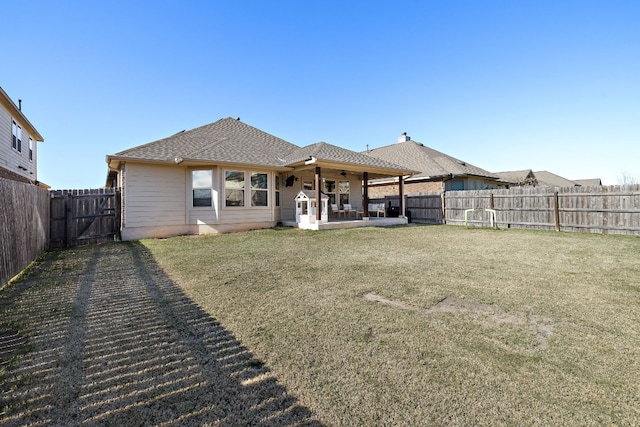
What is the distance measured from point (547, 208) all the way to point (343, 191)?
9.56 m

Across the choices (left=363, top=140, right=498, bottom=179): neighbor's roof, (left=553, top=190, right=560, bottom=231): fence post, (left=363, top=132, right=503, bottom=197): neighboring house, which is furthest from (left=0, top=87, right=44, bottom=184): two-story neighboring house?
(left=553, top=190, right=560, bottom=231): fence post

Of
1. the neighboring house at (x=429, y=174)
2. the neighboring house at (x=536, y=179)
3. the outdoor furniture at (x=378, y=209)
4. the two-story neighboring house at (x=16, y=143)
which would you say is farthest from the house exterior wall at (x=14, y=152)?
the neighboring house at (x=536, y=179)

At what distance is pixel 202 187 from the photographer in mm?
11070

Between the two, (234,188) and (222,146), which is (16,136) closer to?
(222,146)

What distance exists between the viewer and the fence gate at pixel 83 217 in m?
8.87

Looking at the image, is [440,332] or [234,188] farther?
[234,188]

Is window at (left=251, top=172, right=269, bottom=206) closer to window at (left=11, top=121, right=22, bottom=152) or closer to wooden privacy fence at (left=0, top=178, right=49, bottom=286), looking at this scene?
wooden privacy fence at (left=0, top=178, right=49, bottom=286)

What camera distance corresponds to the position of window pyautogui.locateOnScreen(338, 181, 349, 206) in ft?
51.6

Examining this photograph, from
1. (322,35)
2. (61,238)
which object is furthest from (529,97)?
(61,238)

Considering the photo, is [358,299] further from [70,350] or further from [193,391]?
[70,350]

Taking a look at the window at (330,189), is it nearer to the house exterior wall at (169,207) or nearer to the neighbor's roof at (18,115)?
the house exterior wall at (169,207)

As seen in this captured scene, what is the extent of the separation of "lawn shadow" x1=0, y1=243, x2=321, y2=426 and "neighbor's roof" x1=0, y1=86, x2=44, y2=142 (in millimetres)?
12893

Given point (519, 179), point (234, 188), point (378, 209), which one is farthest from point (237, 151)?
point (519, 179)

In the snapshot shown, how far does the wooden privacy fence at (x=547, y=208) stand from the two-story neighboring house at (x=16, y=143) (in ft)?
68.2
